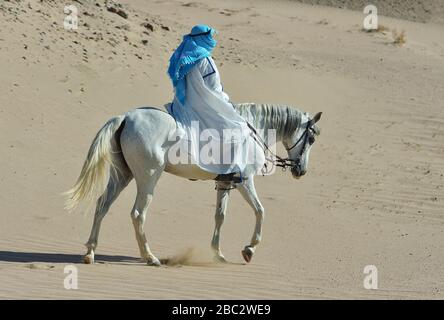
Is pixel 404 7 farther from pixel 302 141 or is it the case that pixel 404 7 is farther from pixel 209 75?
pixel 209 75

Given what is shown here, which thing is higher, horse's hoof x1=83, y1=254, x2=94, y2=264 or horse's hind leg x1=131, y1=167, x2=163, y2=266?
horse's hind leg x1=131, y1=167, x2=163, y2=266

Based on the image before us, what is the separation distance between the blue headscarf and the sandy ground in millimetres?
1852

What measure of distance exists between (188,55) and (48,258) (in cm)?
259

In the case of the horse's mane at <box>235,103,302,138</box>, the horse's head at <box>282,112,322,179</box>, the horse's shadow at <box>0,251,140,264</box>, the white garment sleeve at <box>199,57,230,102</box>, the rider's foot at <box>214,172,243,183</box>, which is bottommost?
the horse's shadow at <box>0,251,140,264</box>

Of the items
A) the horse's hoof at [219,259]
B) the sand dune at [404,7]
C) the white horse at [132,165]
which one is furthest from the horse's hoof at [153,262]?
the sand dune at [404,7]

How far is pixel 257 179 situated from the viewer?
613 inches

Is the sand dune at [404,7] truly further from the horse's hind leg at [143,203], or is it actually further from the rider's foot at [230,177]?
the horse's hind leg at [143,203]

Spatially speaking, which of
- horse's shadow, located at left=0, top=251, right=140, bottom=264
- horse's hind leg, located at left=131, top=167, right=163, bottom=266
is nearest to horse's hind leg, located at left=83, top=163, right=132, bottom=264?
horse's hind leg, located at left=131, top=167, right=163, bottom=266

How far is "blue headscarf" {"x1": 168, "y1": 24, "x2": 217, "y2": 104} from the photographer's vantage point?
416 inches

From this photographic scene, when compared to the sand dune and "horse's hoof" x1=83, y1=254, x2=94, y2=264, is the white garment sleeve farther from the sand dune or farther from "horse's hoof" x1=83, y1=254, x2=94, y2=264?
the sand dune

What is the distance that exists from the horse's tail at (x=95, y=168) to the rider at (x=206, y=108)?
79 cm

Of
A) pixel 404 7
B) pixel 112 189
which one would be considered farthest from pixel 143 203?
pixel 404 7

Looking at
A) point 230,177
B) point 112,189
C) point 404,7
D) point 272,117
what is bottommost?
point 112,189

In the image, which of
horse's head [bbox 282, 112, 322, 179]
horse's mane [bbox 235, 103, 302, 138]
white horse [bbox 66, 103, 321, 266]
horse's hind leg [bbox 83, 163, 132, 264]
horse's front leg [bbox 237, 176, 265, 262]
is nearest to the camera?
white horse [bbox 66, 103, 321, 266]
